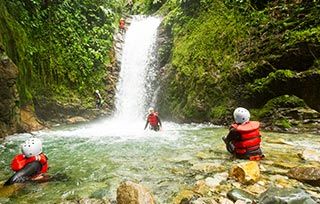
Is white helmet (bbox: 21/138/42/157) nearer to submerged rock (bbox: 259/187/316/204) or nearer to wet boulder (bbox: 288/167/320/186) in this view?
submerged rock (bbox: 259/187/316/204)

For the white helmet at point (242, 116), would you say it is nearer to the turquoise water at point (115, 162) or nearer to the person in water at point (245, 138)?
the person in water at point (245, 138)

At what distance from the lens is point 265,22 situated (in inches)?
412

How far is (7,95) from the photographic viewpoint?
872cm

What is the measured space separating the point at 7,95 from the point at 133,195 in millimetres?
6604

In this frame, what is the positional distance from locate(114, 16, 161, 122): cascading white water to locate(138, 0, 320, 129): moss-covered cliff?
185cm

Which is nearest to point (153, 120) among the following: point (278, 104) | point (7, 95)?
point (278, 104)

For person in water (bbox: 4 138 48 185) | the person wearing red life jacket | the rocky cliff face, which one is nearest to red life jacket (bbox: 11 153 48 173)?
person in water (bbox: 4 138 48 185)

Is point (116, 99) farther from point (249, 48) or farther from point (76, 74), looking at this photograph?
point (249, 48)

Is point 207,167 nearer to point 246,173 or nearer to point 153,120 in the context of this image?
point 246,173

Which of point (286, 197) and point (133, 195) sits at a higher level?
point (286, 197)

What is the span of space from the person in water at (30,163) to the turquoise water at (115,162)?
0.22 metres

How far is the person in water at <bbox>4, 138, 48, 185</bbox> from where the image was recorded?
484 centimetres

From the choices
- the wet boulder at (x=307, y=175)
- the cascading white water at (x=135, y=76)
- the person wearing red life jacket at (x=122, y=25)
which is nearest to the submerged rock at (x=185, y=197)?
the wet boulder at (x=307, y=175)

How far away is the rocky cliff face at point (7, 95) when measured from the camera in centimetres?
859
